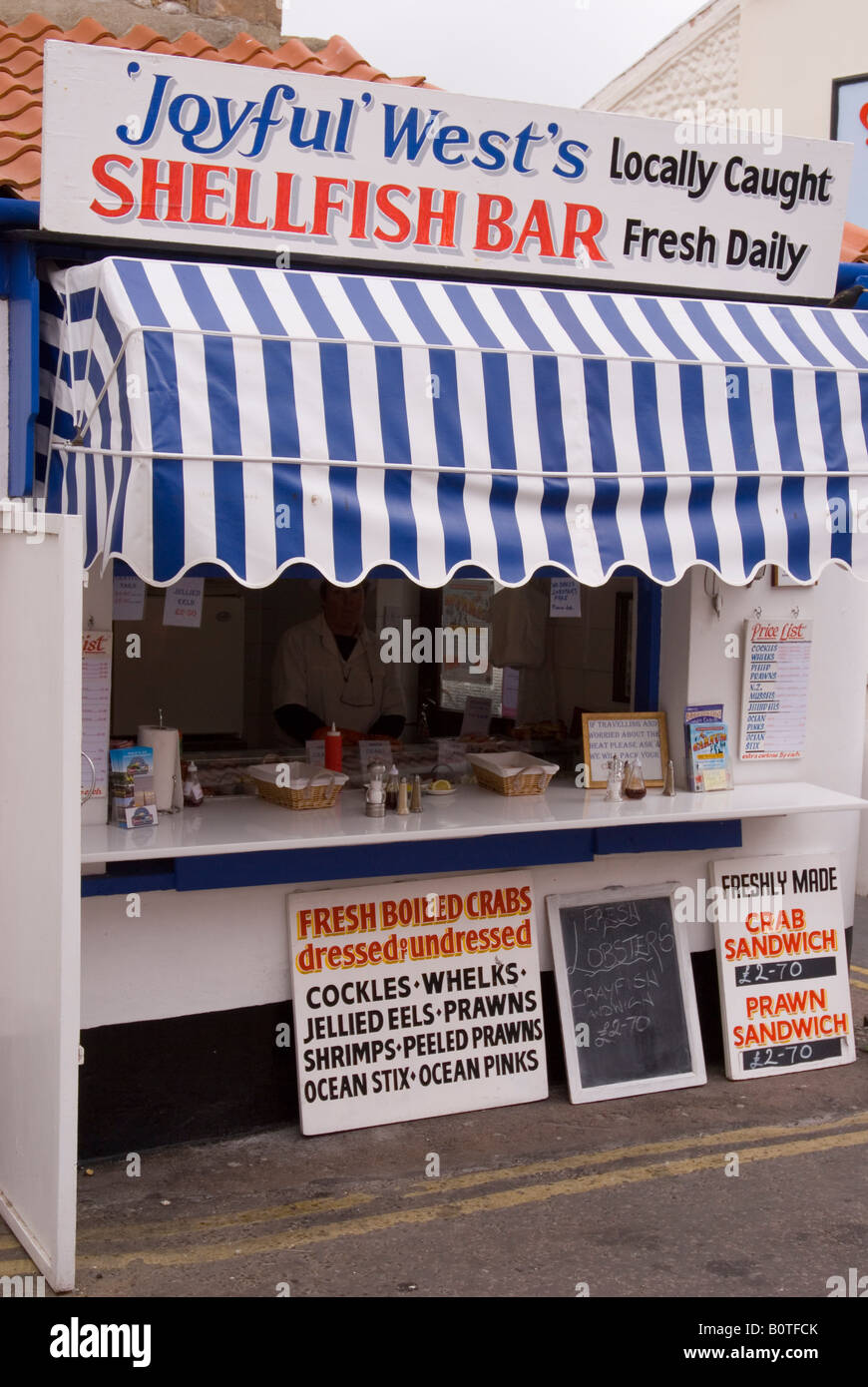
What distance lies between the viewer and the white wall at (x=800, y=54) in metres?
14.1

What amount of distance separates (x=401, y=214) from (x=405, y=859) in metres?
2.54

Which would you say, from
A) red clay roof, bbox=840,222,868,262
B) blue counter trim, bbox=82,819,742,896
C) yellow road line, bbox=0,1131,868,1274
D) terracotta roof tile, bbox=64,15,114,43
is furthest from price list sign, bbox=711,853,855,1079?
terracotta roof tile, bbox=64,15,114,43

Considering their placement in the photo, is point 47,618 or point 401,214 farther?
point 401,214

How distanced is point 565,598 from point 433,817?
1417 mm

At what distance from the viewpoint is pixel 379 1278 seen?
4.43 metres

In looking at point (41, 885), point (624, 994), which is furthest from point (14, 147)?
point (624, 994)

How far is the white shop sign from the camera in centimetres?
555

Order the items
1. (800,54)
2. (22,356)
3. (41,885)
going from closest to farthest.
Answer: (41,885) < (22,356) < (800,54)

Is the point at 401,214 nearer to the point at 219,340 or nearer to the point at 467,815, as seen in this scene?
the point at 219,340

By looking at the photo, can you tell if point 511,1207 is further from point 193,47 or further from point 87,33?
point 87,33

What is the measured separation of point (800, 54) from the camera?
1452 centimetres
